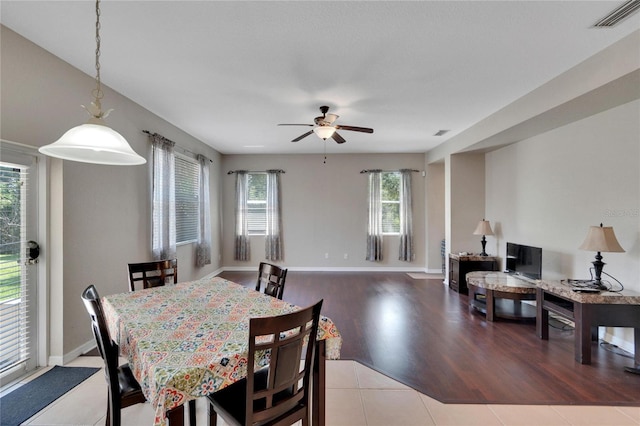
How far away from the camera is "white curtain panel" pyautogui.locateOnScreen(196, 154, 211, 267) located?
522 cm

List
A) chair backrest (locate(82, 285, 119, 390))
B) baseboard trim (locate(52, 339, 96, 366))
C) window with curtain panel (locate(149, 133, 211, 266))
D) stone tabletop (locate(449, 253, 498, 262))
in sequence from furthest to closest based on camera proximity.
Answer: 1. stone tabletop (locate(449, 253, 498, 262))
2. window with curtain panel (locate(149, 133, 211, 266))
3. baseboard trim (locate(52, 339, 96, 366))
4. chair backrest (locate(82, 285, 119, 390))

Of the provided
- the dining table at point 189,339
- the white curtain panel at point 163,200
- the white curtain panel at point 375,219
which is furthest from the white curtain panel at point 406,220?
the dining table at point 189,339

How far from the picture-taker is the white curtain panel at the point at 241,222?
660 cm

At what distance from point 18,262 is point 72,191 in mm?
699

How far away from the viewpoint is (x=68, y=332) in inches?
101

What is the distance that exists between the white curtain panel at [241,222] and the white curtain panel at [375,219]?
2.85 metres

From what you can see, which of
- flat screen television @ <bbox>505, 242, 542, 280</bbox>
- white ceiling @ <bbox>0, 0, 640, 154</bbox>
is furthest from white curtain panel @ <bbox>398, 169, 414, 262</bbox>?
white ceiling @ <bbox>0, 0, 640, 154</bbox>

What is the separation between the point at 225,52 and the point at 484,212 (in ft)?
16.4

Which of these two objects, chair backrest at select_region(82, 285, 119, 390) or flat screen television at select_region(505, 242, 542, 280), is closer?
chair backrest at select_region(82, 285, 119, 390)

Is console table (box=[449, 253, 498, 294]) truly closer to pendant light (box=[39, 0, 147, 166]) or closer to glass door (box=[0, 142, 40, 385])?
pendant light (box=[39, 0, 147, 166])

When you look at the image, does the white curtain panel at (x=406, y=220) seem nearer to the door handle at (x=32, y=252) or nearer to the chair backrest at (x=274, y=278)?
the chair backrest at (x=274, y=278)

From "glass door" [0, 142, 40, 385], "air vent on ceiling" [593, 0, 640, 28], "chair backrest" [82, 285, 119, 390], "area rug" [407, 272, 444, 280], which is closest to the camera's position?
"chair backrest" [82, 285, 119, 390]

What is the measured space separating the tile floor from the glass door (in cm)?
27

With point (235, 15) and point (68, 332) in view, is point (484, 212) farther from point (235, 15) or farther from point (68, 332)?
point (68, 332)
